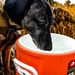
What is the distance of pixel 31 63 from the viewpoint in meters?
0.92

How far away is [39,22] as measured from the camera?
107 cm

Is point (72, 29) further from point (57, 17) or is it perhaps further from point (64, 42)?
point (64, 42)

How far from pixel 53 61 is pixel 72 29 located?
0.56 m

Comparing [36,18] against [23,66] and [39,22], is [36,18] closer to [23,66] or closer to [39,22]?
[39,22]

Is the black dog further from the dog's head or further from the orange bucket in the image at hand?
the orange bucket

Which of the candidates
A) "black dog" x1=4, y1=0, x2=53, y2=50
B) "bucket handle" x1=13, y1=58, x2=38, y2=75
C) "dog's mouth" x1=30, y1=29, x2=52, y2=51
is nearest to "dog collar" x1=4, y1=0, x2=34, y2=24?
"black dog" x1=4, y1=0, x2=53, y2=50

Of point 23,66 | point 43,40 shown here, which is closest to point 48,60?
point 23,66

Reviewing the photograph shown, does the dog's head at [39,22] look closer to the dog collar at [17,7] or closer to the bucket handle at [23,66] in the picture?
the dog collar at [17,7]

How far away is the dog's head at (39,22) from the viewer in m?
1.06

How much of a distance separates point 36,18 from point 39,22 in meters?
0.02

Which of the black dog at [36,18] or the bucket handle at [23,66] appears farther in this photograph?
the black dog at [36,18]

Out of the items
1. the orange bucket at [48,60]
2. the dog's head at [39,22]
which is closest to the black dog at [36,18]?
the dog's head at [39,22]

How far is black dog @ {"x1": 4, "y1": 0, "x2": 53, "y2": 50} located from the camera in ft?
3.38

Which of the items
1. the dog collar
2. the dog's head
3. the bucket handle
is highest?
the dog collar
